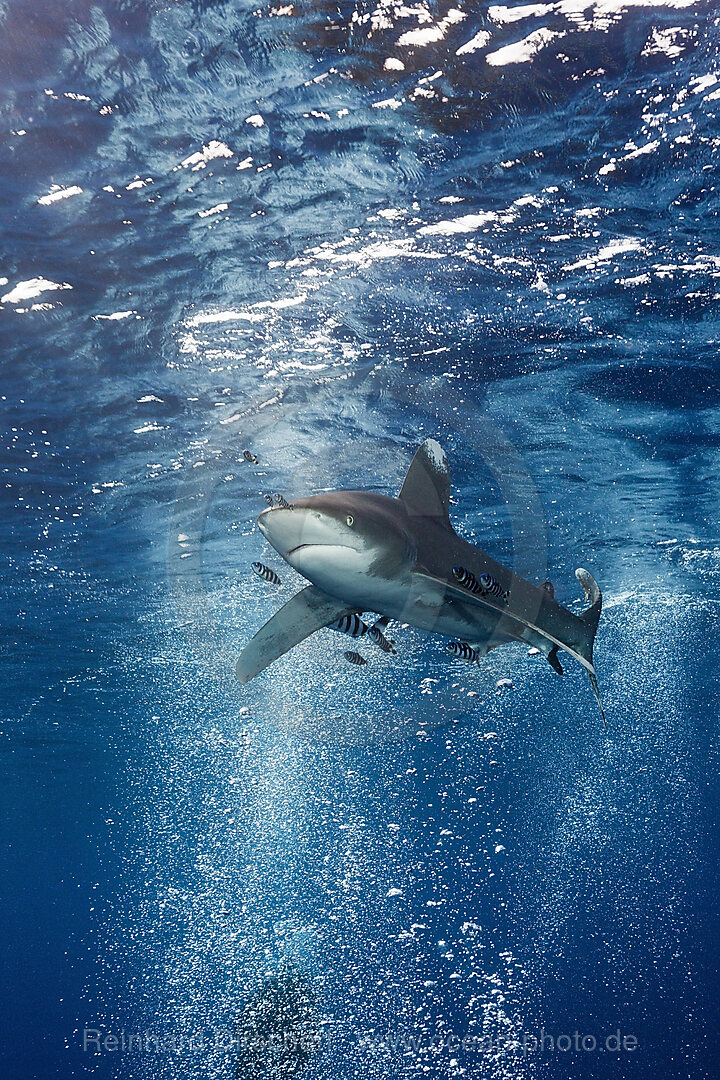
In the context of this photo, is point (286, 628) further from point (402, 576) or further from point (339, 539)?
point (339, 539)

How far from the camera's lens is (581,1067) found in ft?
106

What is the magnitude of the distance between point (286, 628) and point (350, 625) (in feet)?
1.52

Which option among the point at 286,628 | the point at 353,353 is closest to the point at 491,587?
the point at 286,628

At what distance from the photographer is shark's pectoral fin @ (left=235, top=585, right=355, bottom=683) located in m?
4.39

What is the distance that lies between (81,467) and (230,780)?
63250mm

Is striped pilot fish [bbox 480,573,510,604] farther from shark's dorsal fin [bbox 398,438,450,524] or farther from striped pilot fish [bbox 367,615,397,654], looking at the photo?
striped pilot fish [bbox 367,615,397,654]

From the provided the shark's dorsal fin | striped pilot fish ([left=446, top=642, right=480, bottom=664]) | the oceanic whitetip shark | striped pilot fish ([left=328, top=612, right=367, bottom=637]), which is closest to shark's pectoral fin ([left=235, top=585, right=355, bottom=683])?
the oceanic whitetip shark

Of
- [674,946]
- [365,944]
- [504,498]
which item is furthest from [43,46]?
[365,944]

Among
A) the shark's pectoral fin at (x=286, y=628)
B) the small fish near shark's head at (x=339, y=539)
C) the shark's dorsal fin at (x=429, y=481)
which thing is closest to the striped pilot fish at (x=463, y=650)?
the shark's dorsal fin at (x=429, y=481)

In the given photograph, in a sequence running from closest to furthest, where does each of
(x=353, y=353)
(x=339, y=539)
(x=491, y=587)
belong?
(x=339, y=539) < (x=491, y=587) < (x=353, y=353)

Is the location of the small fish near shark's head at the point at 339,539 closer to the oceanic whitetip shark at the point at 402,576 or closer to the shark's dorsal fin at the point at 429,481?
the oceanic whitetip shark at the point at 402,576

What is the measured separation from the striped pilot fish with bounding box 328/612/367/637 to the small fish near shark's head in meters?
0.60

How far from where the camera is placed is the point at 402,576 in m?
4.10

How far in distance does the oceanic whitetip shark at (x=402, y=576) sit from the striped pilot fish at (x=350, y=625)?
0.07 meters
